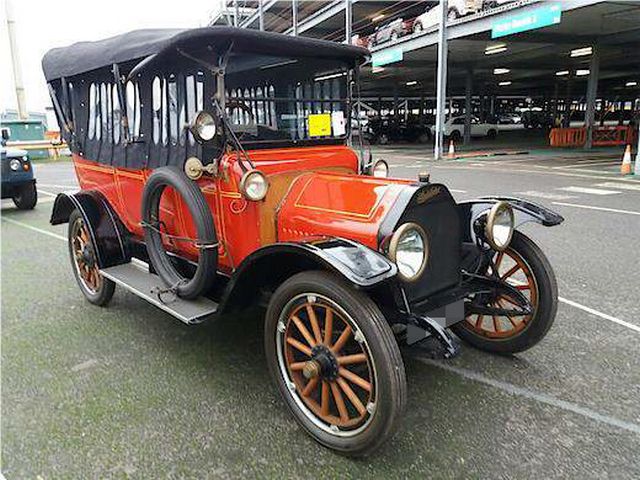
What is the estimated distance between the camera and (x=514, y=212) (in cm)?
324

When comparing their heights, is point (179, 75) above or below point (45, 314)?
above

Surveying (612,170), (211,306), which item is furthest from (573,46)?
(211,306)

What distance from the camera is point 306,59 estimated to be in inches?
136

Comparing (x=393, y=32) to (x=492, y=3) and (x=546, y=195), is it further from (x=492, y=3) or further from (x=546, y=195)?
(x=546, y=195)

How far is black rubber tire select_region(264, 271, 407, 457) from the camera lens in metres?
2.12

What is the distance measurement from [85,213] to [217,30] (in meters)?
2.08

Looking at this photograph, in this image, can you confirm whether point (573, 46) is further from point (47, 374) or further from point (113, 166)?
point (47, 374)

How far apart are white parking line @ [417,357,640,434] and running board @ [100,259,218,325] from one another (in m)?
1.41

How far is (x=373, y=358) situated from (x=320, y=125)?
197cm

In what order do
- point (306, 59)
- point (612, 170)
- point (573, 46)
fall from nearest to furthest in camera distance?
point (306, 59) → point (612, 170) → point (573, 46)

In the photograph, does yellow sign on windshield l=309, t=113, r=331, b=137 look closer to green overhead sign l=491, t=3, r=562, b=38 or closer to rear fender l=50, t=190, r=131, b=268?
rear fender l=50, t=190, r=131, b=268

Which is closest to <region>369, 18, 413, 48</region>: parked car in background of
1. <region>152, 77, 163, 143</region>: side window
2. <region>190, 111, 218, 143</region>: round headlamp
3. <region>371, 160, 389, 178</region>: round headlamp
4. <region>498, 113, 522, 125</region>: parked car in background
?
<region>371, 160, 389, 178</region>: round headlamp

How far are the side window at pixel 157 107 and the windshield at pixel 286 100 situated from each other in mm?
537

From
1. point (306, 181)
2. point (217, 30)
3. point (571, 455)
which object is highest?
point (217, 30)
